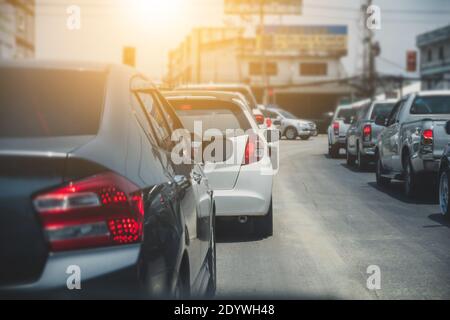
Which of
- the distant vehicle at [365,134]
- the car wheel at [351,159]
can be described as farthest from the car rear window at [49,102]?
the car wheel at [351,159]

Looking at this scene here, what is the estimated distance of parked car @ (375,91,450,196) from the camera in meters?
13.4

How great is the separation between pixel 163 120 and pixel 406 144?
9.86 m

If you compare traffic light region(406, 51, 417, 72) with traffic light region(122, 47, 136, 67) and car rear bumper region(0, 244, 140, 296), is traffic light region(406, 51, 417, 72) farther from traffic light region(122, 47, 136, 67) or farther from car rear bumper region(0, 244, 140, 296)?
car rear bumper region(0, 244, 140, 296)

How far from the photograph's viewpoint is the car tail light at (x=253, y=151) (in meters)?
9.21

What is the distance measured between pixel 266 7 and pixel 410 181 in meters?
91.2

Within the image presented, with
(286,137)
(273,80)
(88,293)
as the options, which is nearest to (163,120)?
(88,293)

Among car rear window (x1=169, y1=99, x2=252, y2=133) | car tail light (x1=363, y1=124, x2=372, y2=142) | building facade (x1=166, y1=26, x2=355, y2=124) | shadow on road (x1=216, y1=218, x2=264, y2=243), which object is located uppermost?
building facade (x1=166, y1=26, x2=355, y2=124)

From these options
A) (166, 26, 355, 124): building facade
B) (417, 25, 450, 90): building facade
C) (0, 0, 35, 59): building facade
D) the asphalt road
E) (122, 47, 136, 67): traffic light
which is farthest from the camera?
(166, 26, 355, 124): building facade

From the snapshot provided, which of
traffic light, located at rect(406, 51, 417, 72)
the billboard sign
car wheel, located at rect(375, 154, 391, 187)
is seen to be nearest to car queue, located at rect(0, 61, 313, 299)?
car wheel, located at rect(375, 154, 391, 187)

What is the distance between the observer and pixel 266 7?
339 feet

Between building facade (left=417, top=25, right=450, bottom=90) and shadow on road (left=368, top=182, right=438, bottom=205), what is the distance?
214ft

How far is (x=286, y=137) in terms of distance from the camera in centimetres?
4366

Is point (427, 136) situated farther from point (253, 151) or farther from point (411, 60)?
point (411, 60)

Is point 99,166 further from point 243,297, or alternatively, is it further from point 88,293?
point 243,297
